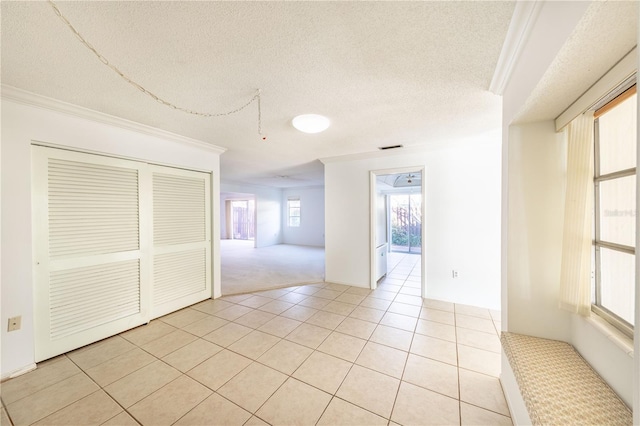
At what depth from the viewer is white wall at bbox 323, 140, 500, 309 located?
3080mm

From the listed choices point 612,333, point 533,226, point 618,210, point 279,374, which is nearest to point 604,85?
point 618,210

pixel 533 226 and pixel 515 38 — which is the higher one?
pixel 515 38

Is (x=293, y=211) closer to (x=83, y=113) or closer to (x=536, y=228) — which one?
(x=83, y=113)

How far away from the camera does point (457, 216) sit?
3.28 m

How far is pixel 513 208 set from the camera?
5.03 feet

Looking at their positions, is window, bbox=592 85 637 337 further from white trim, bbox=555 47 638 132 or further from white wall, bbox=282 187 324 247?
white wall, bbox=282 187 324 247

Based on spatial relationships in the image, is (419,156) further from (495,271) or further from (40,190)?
(40,190)

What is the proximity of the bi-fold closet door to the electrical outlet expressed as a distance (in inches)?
3.7

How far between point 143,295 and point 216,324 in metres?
0.93

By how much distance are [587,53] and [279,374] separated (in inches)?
102

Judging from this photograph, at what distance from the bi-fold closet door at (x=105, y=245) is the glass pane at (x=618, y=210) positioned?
391cm

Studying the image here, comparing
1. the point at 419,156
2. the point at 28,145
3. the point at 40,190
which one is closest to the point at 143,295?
the point at 40,190

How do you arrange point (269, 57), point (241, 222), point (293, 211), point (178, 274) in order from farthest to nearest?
point (241, 222)
point (293, 211)
point (178, 274)
point (269, 57)

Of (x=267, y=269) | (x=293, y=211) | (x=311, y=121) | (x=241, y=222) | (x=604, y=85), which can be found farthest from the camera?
(x=241, y=222)
